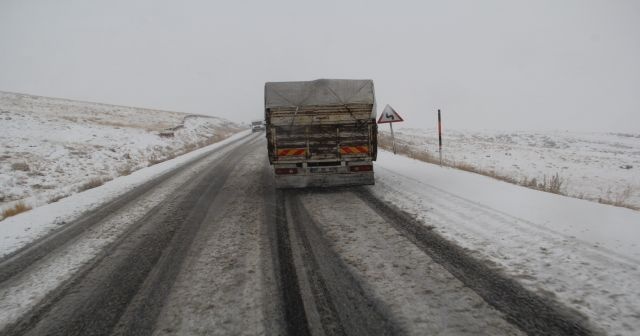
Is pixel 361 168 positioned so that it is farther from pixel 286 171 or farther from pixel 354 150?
pixel 286 171

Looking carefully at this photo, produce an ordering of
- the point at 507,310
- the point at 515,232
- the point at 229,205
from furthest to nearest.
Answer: the point at 229,205
the point at 515,232
the point at 507,310

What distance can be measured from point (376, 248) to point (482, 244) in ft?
4.41

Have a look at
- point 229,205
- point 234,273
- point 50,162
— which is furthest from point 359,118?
point 50,162

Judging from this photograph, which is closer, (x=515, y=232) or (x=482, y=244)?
(x=482, y=244)

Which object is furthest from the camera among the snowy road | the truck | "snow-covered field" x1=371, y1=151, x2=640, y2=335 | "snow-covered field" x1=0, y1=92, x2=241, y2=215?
"snow-covered field" x1=0, y1=92, x2=241, y2=215

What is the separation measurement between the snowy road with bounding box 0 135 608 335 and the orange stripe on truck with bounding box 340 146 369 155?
2.10 meters

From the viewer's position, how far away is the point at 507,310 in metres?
2.84

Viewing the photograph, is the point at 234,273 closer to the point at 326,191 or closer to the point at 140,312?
the point at 140,312

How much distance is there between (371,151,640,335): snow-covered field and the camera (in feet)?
9.67

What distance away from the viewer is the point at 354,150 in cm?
816

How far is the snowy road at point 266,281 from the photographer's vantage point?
2.80m

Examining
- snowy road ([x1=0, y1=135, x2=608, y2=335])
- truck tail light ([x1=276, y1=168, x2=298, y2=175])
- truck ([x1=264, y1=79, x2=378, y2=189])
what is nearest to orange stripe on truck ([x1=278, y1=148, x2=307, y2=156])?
truck ([x1=264, y1=79, x2=378, y2=189])

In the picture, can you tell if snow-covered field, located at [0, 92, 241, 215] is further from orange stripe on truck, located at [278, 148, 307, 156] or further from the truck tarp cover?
the truck tarp cover

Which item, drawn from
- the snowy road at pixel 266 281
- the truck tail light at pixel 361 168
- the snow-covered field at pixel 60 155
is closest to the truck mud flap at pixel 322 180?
the truck tail light at pixel 361 168
